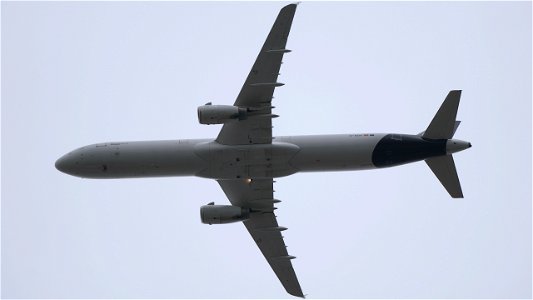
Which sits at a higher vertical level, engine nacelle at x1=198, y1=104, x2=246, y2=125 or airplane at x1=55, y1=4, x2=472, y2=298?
engine nacelle at x1=198, y1=104, x2=246, y2=125

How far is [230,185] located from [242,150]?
3551mm

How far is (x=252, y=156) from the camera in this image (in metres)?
48.5

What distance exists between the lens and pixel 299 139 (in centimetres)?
4859

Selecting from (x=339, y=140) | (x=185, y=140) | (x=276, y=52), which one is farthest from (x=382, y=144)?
(x=185, y=140)

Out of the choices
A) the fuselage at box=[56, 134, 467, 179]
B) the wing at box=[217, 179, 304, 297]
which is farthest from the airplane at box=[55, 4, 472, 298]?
the wing at box=[217, 179, 304, 297]

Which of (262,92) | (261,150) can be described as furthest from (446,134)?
(262,92)

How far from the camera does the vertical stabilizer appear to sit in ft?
158

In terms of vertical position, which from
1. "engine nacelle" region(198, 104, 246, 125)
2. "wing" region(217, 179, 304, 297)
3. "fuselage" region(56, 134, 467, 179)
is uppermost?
"engine nacelle" region(198, 104, 246, 125)

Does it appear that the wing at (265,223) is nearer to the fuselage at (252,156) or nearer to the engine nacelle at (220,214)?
the engine nacelle at (220,214)

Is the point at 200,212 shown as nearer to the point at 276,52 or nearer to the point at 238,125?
the point at 238,125

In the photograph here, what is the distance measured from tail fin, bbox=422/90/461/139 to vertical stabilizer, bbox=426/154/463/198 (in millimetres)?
1285

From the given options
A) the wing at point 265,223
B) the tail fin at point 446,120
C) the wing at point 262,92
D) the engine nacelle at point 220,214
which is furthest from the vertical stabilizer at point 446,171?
the engine nacelle at point 220,214

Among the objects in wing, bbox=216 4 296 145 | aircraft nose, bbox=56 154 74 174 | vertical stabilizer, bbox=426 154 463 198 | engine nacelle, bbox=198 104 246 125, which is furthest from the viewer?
aircraft nose, bbox=56 154 74 174

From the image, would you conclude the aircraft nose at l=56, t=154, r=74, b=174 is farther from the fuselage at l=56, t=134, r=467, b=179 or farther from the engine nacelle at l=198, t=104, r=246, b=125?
the engine nacelle at l=198, t=104, r=246, b=125
